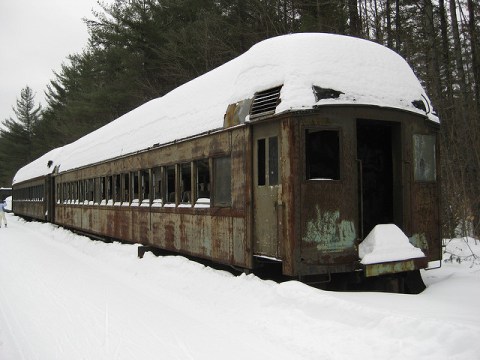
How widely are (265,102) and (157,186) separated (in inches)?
182

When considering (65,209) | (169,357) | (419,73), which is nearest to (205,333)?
(169,357)

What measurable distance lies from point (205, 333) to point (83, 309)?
215 centimetres

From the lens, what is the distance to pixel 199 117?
850 cm

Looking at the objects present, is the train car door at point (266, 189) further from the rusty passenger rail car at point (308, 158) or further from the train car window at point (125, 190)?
the train car window at point (125, 190)

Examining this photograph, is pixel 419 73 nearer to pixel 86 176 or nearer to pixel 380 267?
pixel 380 267

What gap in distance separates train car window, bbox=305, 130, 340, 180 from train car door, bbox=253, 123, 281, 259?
0.50 meters

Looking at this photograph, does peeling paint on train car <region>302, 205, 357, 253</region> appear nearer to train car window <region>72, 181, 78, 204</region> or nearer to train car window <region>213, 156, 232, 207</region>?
train car window <region>213, 156, 232, 207</region>

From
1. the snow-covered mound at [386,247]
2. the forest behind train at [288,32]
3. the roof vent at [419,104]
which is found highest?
the forest behind train at [288,32]

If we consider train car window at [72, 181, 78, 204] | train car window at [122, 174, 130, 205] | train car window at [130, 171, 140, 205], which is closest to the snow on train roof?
train car window at [130, 171, 140, 205]

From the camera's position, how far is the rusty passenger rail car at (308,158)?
6027 millimetres

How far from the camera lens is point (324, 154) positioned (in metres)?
6.53

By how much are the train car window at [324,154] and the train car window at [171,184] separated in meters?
3.69

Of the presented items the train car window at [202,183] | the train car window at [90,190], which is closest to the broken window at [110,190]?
the train car window at [90,190]

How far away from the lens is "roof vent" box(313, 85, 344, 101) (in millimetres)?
6047
